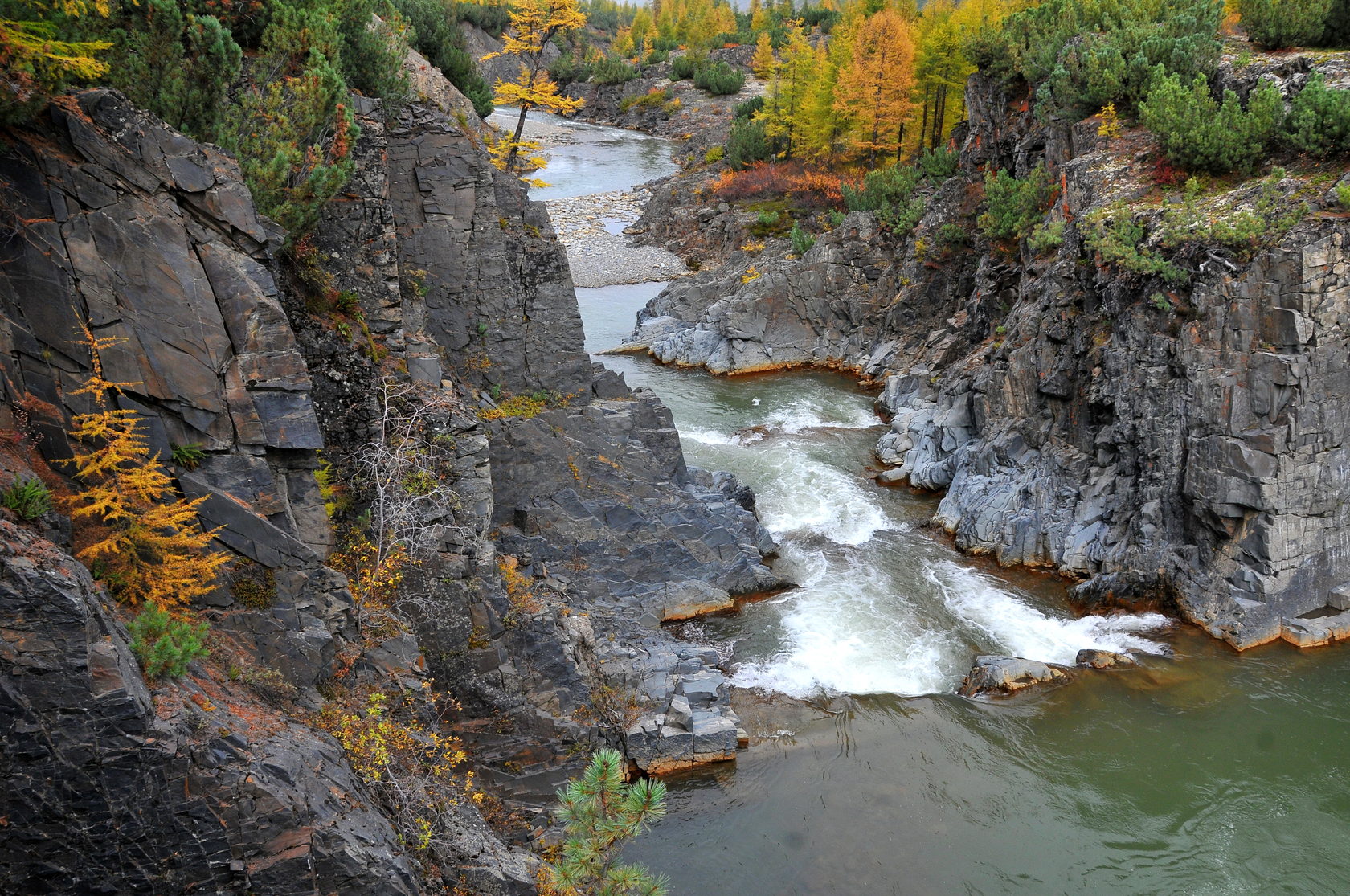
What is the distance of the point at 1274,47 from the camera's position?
32094 millimetres

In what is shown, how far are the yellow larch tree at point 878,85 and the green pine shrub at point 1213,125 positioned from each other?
98.4 feet

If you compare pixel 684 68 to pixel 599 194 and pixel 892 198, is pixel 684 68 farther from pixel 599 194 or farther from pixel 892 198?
pixel 892 198

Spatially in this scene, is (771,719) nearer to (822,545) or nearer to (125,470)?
(822,545)

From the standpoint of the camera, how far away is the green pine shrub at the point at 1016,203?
119 ft

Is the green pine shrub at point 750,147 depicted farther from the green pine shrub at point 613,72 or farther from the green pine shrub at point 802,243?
the green pine shrub at point 613,72

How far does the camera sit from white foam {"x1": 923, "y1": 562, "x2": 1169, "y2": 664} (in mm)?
23859

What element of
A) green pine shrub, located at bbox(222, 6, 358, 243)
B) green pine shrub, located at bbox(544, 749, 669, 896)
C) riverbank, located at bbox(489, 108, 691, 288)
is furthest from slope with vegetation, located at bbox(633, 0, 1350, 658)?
green pine shrub, located at bbox(222, 6, 358, 243)

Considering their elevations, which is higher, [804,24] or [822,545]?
[804,24]

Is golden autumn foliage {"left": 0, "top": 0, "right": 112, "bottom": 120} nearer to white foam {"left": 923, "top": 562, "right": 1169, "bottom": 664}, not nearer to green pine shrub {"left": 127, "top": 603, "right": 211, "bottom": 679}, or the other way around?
green pine shrub {"left": 127, "top": 603, "right": 211, "bottom": 679}

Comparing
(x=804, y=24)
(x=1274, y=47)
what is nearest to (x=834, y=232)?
(x=1274, y=47)

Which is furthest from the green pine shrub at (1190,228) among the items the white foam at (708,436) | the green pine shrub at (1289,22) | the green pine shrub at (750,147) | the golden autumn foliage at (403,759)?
the green pine shrub at (750,147)

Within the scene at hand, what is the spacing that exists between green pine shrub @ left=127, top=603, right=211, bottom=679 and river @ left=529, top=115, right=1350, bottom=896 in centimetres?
1030

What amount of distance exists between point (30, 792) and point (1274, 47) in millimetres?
39903

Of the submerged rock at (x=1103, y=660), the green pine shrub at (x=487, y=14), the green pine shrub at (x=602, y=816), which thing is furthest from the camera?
the green pine shrub at (x=487, y=14)
